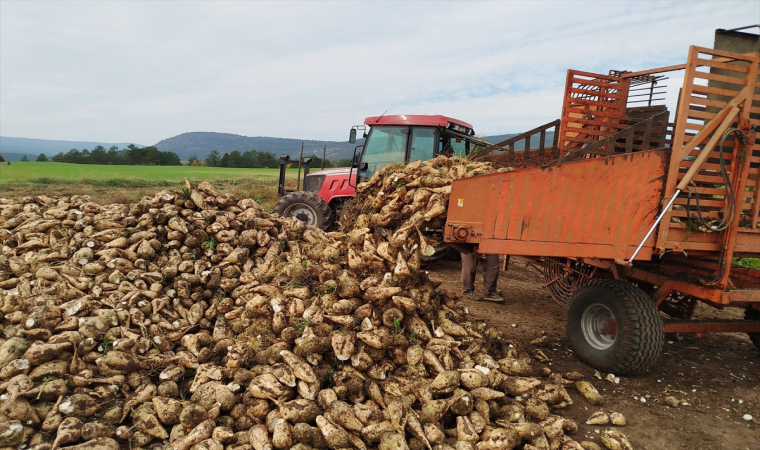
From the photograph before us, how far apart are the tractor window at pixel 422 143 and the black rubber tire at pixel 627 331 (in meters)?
3.93

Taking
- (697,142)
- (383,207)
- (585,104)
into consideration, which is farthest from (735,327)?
(383,207)

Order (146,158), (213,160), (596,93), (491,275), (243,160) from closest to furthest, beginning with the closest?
(596,93)
(491,275)
(146,158)
(243,160)
(213,160)

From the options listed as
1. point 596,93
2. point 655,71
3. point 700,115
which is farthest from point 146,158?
point 700,115

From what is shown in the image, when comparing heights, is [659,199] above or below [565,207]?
above

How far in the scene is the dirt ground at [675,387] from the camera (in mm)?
3402

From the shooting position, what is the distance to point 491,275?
21.4 ft

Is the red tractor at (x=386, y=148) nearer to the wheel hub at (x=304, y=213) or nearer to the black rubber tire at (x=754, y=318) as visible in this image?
the wheel hub at (x=304, y=213)

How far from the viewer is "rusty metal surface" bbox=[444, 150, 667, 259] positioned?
390 cm

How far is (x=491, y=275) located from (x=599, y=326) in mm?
2212

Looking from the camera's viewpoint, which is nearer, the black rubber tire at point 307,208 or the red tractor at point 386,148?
the red tractor at point 386,148

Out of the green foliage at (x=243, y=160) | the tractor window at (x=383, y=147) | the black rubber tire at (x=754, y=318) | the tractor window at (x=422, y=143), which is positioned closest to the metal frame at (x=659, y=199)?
the black rubber tire at (x=754, y=318)

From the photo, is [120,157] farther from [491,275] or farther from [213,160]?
[491,275]

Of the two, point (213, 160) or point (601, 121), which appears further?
point (213, 160)

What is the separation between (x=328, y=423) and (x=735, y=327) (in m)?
4.25
